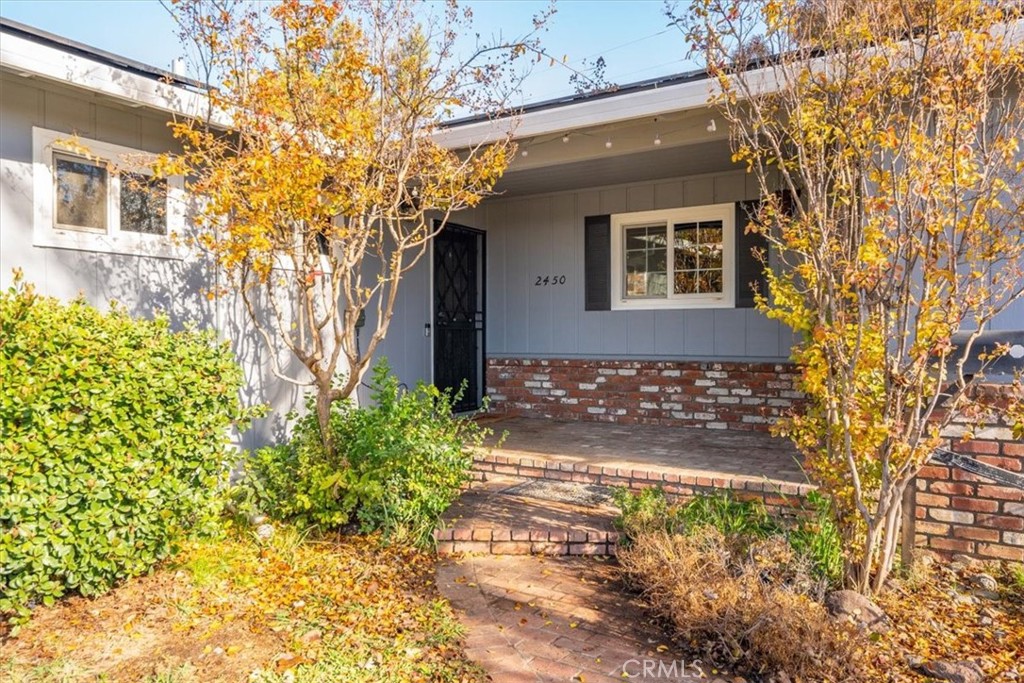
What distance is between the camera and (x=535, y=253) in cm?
793

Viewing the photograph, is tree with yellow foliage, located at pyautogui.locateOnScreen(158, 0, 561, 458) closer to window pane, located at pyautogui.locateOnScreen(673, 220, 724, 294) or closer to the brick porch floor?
the brick porch floor

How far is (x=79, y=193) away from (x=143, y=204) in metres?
0.39

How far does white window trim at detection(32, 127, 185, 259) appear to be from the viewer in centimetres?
384

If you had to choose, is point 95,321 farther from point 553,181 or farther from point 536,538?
point 553,181

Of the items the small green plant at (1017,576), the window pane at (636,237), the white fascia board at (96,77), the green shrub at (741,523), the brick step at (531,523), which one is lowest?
the small green plant at (1017,576)

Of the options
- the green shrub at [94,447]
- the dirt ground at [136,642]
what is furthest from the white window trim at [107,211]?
the dirt ground at [136,642]

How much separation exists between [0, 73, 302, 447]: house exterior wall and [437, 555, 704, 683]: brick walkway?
239 centimetres

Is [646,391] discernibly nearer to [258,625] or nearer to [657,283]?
[657,283]

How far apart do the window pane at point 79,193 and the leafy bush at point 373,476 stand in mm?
1815

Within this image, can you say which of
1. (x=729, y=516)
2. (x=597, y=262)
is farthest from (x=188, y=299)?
(x=597, y=262)

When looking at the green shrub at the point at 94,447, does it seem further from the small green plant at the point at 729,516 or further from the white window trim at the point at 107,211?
the small green plant at the point at 729,516

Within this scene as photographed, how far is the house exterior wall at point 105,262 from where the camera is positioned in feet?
12.2

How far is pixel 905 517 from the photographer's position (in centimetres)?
350

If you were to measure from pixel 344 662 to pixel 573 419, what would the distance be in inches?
201
